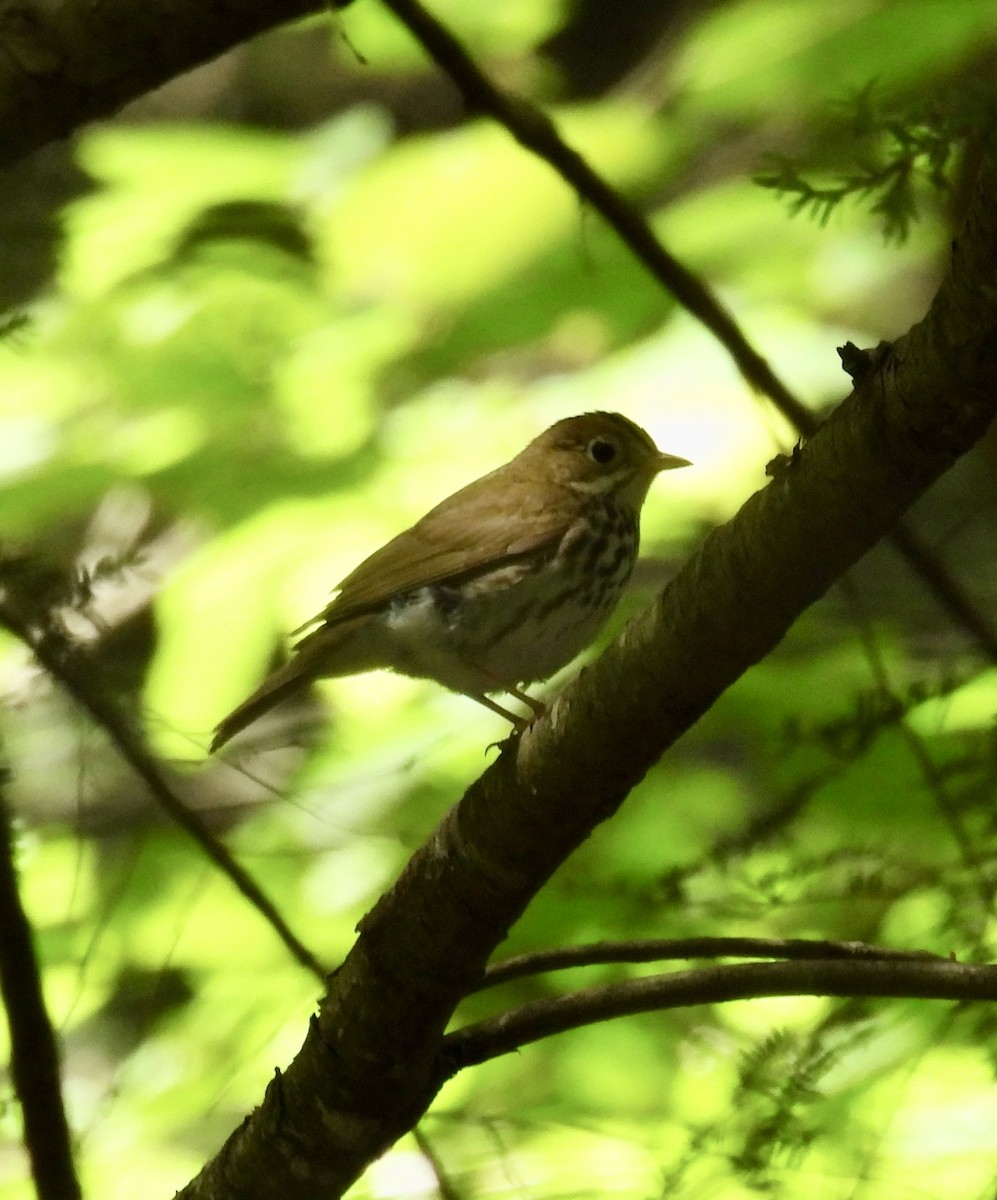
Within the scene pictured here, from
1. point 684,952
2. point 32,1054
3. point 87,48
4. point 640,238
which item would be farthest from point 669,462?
point 32,1054

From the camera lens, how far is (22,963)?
1.84 m

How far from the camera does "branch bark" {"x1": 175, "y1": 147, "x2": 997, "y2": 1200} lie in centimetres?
101

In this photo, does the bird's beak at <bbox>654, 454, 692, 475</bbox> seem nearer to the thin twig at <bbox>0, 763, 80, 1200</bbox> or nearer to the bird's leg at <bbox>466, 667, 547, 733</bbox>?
the bird's leg at <bbox>466, 667, 547, 733</bbox>

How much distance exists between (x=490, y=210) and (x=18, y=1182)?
5.99 ft

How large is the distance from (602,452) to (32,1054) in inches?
47.9

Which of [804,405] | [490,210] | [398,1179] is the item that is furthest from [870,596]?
[398,1179]

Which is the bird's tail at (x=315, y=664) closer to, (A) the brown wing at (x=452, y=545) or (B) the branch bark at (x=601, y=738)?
(A) the brown wing at (x=452, y=545)

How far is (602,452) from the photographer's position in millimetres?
2311

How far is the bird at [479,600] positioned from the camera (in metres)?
2.11

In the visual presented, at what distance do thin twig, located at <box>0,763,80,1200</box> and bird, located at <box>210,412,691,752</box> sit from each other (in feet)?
1.33

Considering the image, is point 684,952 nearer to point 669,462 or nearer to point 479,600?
point 479,600

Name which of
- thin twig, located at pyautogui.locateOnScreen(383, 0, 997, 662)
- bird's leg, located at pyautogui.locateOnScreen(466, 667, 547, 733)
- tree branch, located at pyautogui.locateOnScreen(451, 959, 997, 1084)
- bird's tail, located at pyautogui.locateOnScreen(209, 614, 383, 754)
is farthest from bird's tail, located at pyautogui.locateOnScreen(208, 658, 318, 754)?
thin twig, located at pyautogui.locateOnScreen(383, 0, 997, 662)

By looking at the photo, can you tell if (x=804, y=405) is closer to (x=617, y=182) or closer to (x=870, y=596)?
(x=870, y=596)

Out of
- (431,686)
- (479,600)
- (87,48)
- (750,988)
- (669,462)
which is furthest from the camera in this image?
(431,686)
